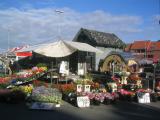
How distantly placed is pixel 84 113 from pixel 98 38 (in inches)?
1015

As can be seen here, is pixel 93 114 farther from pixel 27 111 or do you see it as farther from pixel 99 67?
pixel 99 67

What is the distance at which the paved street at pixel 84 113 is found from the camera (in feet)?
44.2

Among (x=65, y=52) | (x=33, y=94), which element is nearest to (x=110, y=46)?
(x=65, y=52)

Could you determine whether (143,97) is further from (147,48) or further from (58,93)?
(147,48)

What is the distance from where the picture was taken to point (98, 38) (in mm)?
39812

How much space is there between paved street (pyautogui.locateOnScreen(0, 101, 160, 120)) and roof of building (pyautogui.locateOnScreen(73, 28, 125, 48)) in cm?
2188

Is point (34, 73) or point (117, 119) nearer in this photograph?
point (117, 119)

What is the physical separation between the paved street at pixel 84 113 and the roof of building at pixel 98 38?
2188 centimetres

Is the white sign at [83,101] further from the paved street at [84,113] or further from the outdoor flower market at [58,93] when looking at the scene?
the paved street at [84,113]

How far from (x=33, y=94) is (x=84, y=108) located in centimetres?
275

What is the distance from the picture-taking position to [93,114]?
47.1 feet

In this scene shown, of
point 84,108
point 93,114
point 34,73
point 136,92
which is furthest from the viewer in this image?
point 34,73

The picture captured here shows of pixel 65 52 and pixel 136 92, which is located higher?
pixel 65 52

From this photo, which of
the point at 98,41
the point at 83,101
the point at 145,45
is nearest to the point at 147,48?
the point at 145,45
